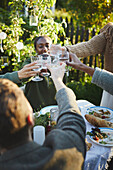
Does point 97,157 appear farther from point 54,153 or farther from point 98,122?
point 54,153

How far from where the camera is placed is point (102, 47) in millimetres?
2754

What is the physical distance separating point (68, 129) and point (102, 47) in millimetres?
2022

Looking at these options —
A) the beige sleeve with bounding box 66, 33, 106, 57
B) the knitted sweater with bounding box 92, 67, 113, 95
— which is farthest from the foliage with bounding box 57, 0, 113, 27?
the knitted sweater with bounding box 92, 67, 113, 95

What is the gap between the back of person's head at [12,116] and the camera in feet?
2.65

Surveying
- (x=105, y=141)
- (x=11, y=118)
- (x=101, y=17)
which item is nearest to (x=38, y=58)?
(x=105, y=141)

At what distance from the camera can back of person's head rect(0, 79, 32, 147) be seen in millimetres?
808

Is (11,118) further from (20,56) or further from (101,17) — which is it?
(101,17)

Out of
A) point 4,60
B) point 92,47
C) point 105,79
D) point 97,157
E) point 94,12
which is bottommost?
point 97,157

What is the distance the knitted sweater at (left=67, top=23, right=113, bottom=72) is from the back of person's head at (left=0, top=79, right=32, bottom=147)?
1.91 metres

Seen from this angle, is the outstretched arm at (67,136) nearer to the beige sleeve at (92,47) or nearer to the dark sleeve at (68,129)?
the dark sleeve at (68,129)

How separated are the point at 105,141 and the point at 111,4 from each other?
5.42 m

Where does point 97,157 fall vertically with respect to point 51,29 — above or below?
below

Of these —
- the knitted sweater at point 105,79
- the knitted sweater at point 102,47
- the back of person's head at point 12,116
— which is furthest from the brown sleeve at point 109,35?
the back of person's head at point 12,116

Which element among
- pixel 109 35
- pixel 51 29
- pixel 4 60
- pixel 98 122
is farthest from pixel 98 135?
pixel 4 60
